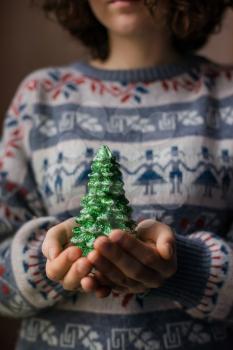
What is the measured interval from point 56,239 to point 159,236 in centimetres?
10

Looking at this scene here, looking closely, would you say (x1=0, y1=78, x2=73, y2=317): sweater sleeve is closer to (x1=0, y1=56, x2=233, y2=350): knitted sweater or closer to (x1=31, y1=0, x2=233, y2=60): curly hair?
(x1=0, y1=56, x2=233, y2=350): knitted sweater

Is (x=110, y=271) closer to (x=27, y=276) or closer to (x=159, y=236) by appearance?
(x=159, y=236)

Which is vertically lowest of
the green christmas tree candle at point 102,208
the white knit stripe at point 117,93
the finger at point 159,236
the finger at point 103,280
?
the finger at point 103,280

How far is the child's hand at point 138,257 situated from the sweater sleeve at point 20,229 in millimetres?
183

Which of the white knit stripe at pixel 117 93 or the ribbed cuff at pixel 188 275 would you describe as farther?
the white knit stripe at pixel 117 93

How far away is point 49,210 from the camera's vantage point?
79cm

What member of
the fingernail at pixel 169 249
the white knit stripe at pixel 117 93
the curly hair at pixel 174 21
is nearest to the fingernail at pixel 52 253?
the fingernail at pixel 169 249

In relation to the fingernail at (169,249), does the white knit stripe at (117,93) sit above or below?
above

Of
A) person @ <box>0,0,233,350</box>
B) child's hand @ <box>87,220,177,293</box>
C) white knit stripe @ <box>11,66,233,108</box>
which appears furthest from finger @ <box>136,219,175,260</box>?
white knit stripe @ <box>11,66,233,108</box>

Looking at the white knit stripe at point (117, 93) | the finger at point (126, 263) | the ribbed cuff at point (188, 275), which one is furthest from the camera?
the white knit stripe at point (117, 93)

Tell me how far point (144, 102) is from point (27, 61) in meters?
0.38

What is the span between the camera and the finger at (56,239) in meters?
0.52

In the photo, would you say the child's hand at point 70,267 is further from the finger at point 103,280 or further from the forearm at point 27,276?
the forearm at point 27,276

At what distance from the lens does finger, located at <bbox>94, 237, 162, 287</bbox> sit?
464 millimetres
